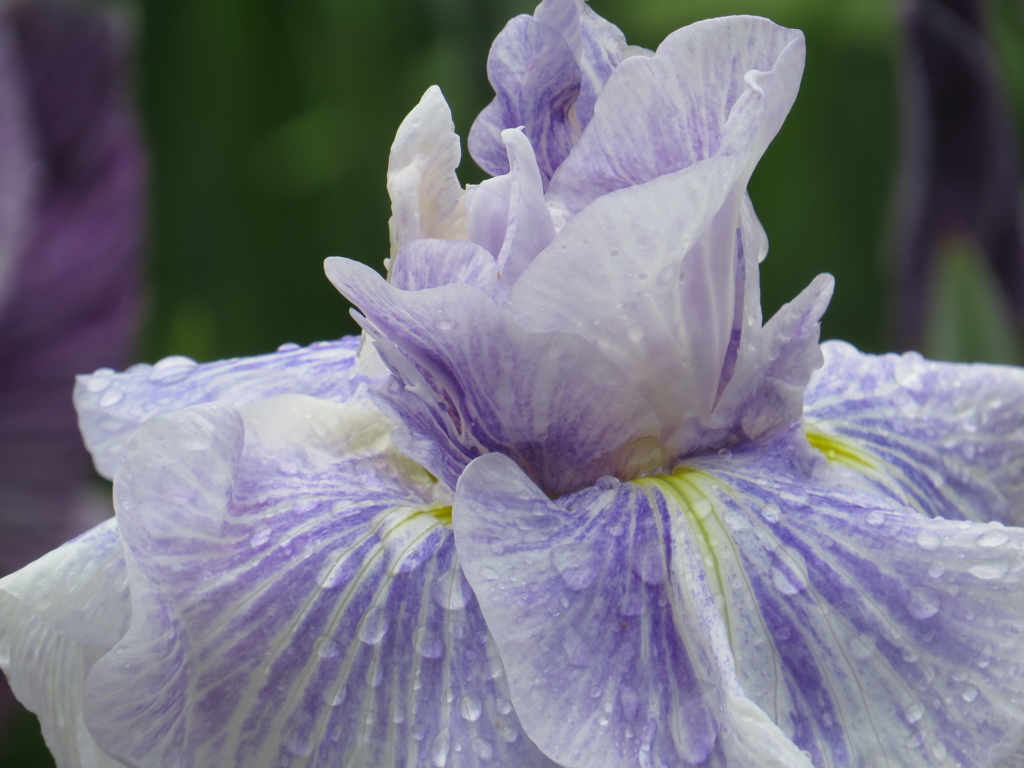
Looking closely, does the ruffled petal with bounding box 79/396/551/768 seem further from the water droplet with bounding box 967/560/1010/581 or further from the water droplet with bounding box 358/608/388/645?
the water droplet with bounding box 967/560/1010/581

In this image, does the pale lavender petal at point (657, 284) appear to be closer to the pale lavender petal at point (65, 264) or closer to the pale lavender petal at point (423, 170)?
the pale lavender petal at point (423, 170)

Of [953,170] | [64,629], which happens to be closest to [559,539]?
[64,629]

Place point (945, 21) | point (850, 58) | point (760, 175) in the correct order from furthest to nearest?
1. point (850, 58)
2. point (760, 175)
3. point (945, 21)

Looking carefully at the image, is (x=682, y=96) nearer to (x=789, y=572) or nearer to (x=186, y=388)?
(x=789, y=572)

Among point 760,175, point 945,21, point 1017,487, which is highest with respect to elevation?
point 945,21

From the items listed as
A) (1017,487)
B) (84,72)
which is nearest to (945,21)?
(1017,487)

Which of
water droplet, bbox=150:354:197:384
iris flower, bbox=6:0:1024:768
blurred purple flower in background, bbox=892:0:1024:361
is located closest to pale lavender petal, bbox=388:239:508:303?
iris flower, bbox=6:0:1024:768

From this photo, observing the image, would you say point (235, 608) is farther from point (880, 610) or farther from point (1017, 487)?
point (1017, 487)
